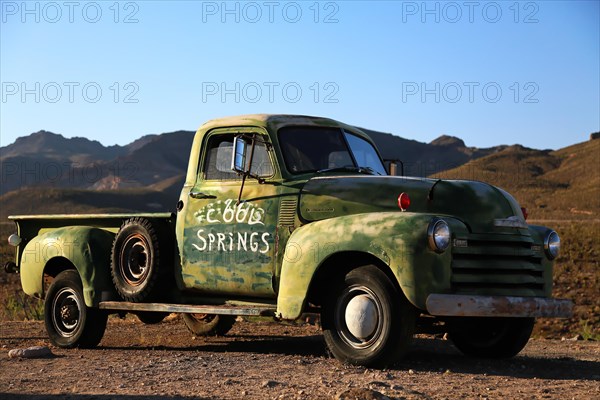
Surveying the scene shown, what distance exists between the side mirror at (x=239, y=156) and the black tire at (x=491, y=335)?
240 centimetres

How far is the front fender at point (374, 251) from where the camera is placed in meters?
7.05

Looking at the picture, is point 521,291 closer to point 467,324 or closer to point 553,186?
point 467,324

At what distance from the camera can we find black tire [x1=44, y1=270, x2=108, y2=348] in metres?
9.93

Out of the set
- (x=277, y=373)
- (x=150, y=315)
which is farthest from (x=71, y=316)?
(x=277, y=373)

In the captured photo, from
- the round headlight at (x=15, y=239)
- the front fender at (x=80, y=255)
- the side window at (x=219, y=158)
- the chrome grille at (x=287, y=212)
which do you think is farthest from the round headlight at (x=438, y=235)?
the round headlight at (x=15, y=239)

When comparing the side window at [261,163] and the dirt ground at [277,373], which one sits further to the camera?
the side window at [261,163]

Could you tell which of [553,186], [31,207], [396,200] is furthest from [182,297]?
[31,207]

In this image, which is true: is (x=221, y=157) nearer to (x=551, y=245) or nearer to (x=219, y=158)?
(x=219, y=158)

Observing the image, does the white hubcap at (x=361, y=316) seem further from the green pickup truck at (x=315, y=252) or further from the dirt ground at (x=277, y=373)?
the dirt ground at (x=277, y=373)

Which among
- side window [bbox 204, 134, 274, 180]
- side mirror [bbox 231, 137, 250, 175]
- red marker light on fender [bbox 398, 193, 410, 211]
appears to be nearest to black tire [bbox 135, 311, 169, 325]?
side window [bbox 204, 134, 274, 180]

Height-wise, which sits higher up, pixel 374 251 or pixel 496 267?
pixel 374 251

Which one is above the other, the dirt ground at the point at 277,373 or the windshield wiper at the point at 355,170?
the windshield wiper at the point at 355,170

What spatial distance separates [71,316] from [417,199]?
177 inches

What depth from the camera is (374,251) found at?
23.7ft
